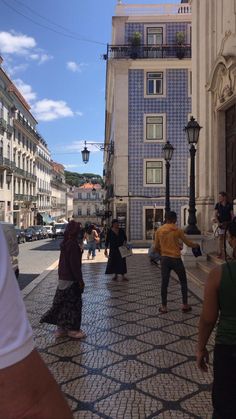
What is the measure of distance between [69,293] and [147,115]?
2655 cm

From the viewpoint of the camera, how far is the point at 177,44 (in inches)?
1225

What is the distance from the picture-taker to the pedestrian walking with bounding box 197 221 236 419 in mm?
2533

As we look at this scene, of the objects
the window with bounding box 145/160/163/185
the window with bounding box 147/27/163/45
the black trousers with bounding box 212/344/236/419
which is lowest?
the black trousers with bounding box 212/344/236/419

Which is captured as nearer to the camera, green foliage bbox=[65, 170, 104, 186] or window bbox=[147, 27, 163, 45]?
window bbox=[147, 27, 163, 45]

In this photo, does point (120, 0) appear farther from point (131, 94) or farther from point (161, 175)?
point (161, 175)

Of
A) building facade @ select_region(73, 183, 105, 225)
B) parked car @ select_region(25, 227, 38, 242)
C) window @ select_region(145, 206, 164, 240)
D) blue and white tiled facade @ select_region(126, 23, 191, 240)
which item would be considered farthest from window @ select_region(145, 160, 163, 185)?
building facade @ select_region(73, 183, 105, 225)

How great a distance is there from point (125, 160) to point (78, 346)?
26099 mm

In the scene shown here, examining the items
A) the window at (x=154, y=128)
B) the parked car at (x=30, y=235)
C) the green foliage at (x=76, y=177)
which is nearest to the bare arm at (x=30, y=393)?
the window at (x=154, y=128)

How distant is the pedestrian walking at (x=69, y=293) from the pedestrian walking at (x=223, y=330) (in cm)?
338

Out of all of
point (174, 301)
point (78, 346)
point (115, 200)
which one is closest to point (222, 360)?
point (78, 346)

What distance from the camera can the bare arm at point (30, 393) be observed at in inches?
38.8

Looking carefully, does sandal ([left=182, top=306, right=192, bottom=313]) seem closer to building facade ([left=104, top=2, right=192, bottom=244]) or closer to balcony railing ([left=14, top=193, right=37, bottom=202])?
building facade ([left=104, top=2, right=192, bottom=244])

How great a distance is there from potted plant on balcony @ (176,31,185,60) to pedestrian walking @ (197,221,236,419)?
30537 millimetres

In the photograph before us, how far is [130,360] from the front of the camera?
486 cm
